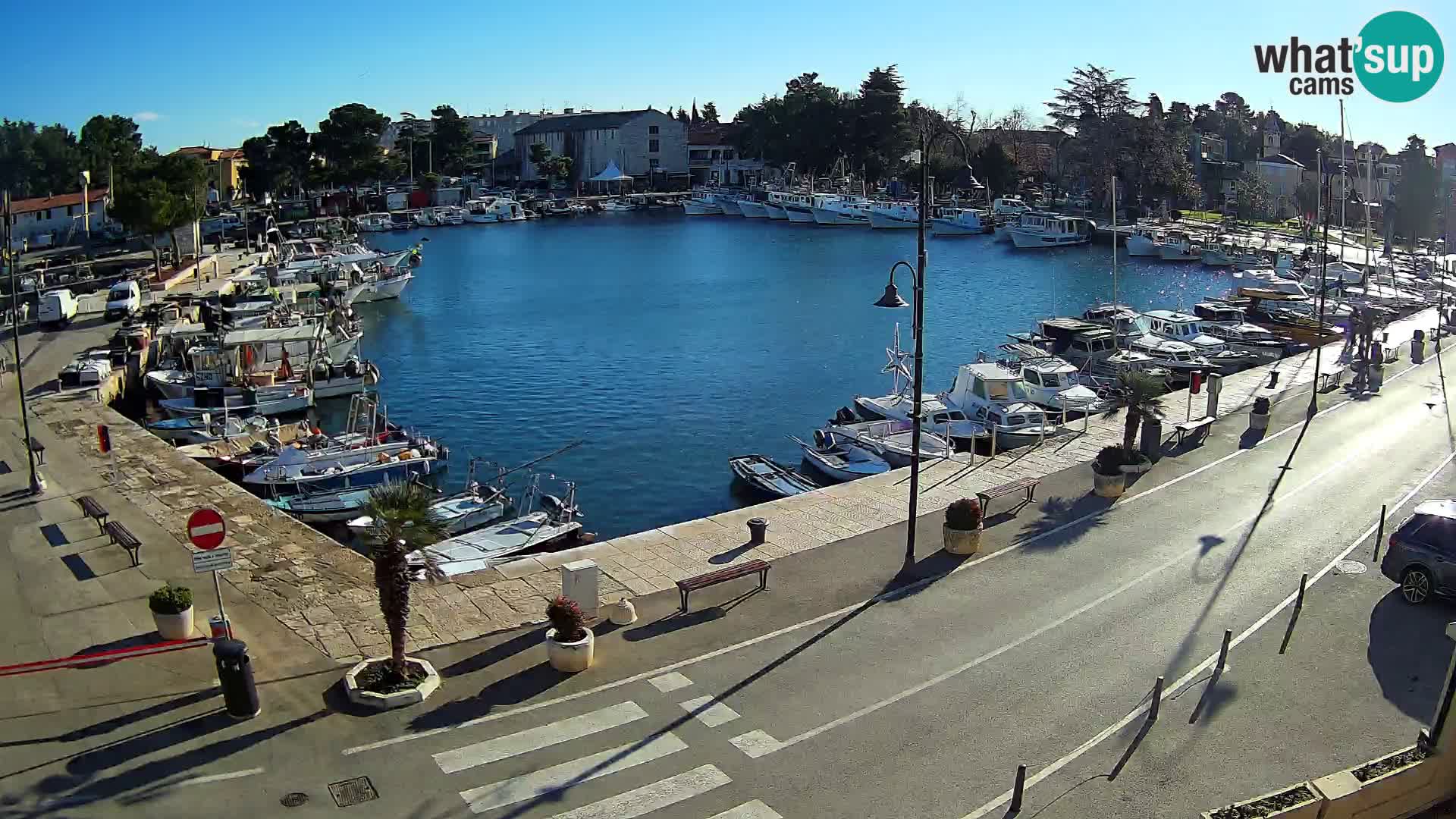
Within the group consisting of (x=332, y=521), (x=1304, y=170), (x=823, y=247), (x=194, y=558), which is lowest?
(x=332, y=521)

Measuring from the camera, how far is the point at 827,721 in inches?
555

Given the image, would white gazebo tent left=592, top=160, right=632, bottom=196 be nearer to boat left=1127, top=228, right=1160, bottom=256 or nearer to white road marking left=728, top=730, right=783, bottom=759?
boat left=1127, top=228, right=1160, bottom=256

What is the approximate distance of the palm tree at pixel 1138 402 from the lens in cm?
2592

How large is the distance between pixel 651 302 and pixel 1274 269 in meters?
43.6

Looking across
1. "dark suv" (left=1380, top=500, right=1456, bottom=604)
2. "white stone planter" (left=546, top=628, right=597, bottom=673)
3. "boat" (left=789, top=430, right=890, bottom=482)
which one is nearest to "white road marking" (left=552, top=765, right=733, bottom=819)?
"white stone planter" (left=546, top=628, right=597, bottom=673)

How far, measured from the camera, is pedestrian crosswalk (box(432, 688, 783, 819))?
39.5 feet

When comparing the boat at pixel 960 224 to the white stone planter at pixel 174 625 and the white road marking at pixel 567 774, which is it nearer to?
the white stone planter at pixel 174 625

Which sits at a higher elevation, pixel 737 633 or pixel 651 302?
pixel 651 302

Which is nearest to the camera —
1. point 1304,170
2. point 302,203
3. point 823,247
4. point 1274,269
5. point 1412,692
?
point 1412,692

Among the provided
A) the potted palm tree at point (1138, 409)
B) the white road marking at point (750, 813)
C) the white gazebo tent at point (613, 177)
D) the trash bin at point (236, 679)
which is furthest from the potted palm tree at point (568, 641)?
the white gazebo tent at point (613, 177)

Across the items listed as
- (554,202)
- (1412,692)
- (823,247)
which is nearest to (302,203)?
(554,202)

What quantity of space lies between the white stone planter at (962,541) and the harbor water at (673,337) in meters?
12.8

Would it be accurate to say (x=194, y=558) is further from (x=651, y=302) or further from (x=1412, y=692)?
(x=651, y=302)

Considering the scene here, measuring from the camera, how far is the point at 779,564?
20.0 meters
